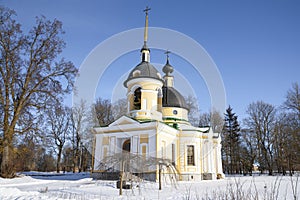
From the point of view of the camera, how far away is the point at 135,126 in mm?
18438

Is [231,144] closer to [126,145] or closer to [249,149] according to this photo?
[249,149]

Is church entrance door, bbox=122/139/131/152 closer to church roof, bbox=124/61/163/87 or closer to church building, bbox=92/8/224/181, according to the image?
church building, bbox=92/8/224/181

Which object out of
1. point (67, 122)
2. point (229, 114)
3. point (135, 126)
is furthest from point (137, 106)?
point (229, 114)

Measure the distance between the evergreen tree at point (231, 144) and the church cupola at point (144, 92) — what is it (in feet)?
57.8

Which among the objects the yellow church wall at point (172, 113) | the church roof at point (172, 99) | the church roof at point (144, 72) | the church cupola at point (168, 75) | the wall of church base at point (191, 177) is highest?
the church cupola at point (168, 75)

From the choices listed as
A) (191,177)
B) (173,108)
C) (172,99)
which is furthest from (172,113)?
(191,177)

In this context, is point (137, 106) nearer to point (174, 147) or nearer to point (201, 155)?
point (174, 147)

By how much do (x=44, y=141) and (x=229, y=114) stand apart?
112ft

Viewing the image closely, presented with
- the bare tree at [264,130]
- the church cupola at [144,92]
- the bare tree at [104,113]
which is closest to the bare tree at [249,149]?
the bare tree at [264,130]

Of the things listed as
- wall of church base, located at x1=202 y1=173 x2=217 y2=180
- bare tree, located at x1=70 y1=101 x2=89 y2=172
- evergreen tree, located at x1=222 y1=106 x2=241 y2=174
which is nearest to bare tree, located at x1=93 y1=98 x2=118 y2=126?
bare tree, located at x1=70 y1=101 x2=89 y2=172

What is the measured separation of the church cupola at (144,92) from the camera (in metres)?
20.5

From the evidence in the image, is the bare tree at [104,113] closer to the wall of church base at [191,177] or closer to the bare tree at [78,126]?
the bare tree at [78,126]

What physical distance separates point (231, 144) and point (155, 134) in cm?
2224

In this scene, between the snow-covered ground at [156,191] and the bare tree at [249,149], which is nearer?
the snow-covered ground at [156,191]
